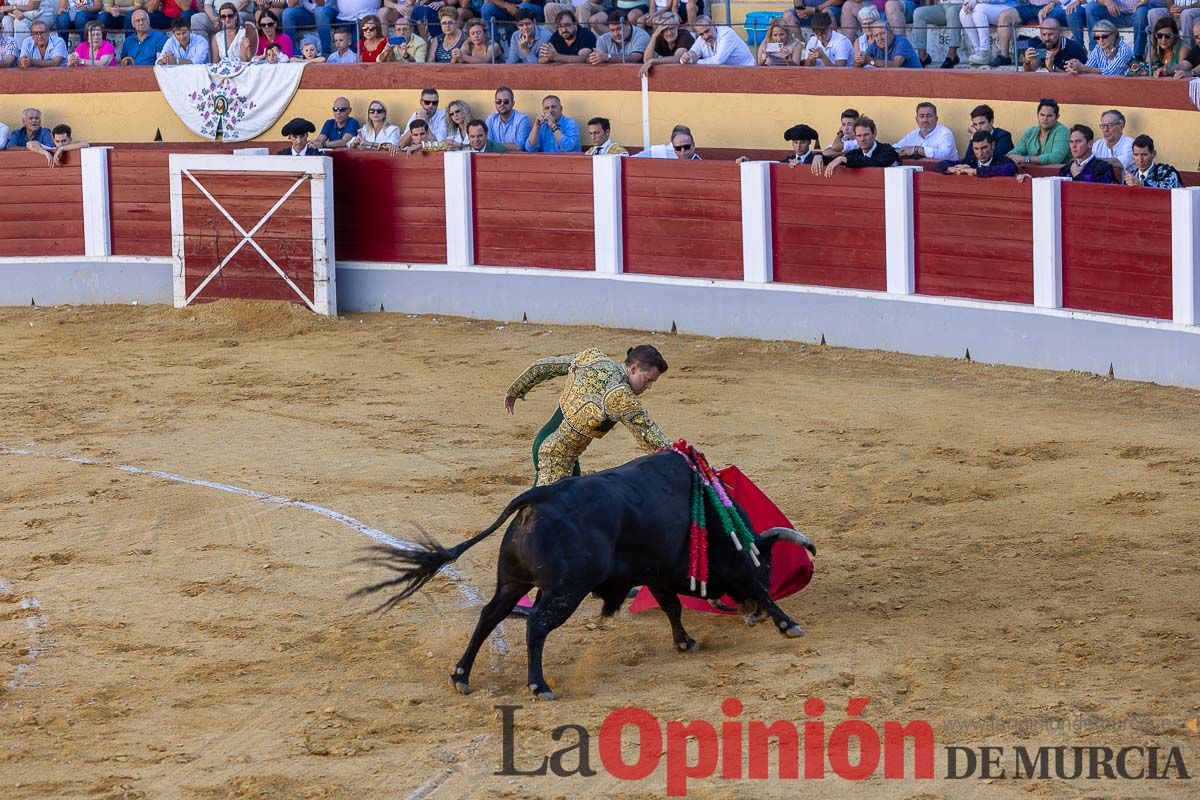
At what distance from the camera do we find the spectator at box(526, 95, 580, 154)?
13.5 metres

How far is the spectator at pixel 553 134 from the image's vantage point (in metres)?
13.5

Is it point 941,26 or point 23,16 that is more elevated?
point 23,16

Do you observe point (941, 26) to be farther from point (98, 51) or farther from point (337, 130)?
point (98, 51)

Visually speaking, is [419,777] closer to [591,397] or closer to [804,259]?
[591,397]

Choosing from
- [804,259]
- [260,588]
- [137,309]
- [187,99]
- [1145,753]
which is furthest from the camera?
[187,99]

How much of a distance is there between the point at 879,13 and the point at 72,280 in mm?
6992

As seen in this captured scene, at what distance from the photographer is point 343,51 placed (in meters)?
15.1

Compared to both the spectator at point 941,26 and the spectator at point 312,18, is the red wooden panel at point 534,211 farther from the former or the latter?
the spectator at point 312,18

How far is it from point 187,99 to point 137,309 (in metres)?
2.41

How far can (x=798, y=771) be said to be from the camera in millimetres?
4992

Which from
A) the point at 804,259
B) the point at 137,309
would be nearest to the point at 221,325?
the point at 137,309

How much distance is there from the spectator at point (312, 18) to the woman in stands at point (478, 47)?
1573 millimetres

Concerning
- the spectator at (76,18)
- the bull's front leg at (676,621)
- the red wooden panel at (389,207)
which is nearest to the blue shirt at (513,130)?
the red wooden panel at (389,207)

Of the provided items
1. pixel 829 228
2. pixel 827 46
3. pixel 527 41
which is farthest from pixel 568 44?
pixel 829 228
